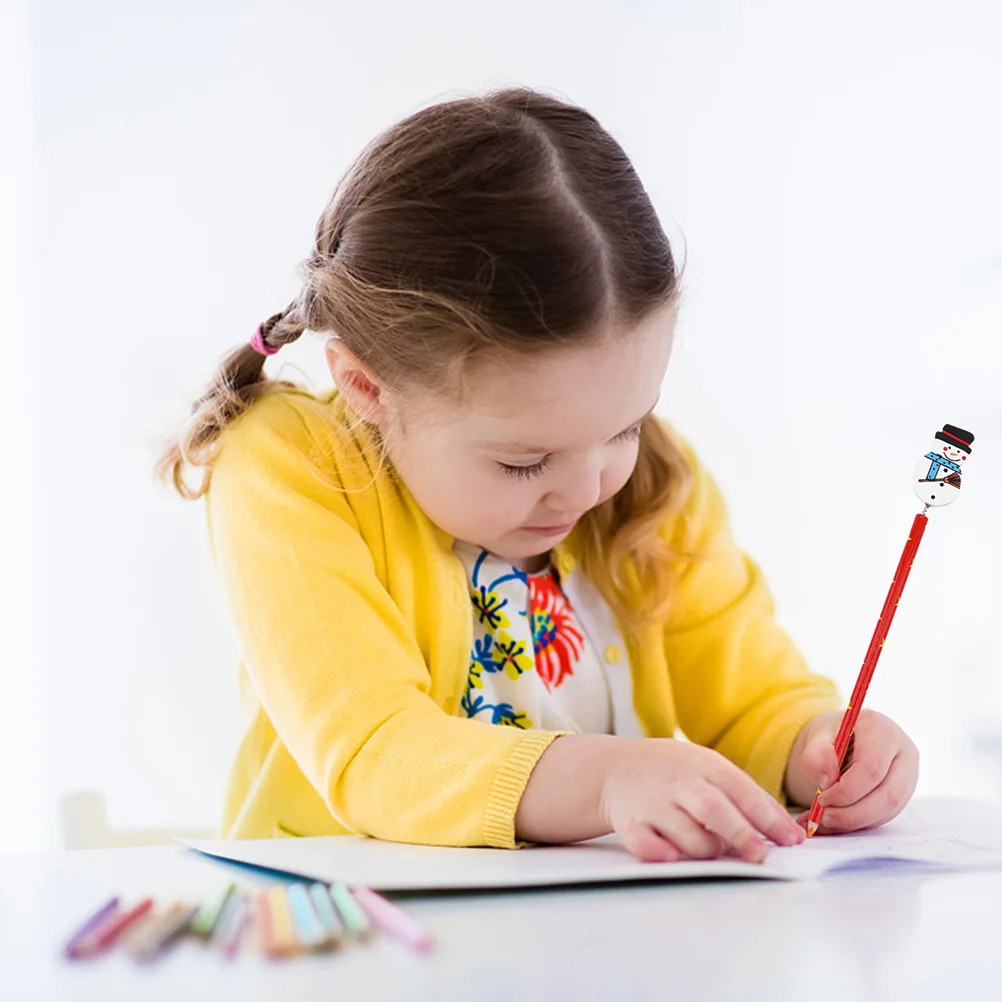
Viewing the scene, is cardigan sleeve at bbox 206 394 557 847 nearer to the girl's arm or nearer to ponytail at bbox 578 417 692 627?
the girl's arm

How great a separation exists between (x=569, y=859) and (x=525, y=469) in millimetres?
262

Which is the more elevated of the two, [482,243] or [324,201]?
[324,201]

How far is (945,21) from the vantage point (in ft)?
5.67

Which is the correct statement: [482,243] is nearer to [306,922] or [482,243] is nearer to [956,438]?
[956,438]

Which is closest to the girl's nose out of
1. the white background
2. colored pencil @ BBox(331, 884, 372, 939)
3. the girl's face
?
the girl's face

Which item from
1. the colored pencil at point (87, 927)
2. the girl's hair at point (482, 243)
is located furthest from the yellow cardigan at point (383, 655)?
the colored pencil at point (87, 927)

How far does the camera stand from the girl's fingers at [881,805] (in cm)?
70

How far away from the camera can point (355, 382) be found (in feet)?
2.68

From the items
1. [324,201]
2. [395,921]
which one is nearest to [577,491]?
[395,921]

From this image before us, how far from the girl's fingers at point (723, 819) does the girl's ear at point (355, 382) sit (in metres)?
0.35

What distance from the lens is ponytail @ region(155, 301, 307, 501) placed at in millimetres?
879

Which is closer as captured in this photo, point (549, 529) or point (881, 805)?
point (881, 805)

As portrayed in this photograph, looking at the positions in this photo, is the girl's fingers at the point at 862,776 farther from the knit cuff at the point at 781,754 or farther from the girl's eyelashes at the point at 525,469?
the girl's eyelashes at the point at 525,469

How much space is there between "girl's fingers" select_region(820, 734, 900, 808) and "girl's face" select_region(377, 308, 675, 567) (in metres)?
0.23
